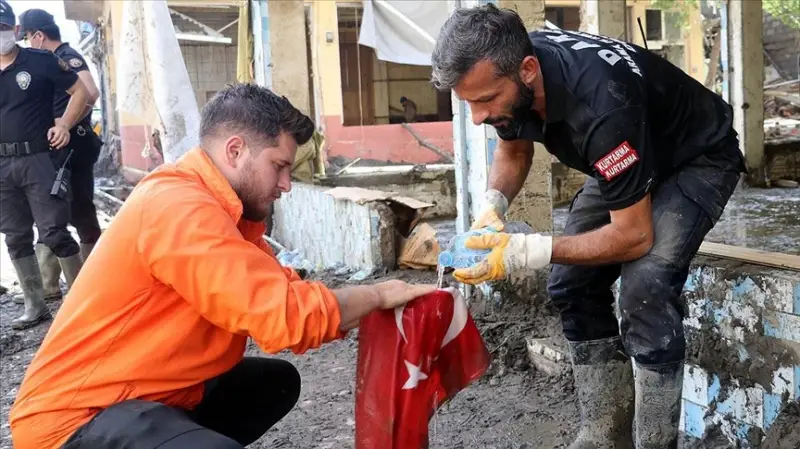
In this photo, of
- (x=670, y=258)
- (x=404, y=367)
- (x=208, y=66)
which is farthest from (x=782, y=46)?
(x=404, y=367)

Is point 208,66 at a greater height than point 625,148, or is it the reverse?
point 208,66

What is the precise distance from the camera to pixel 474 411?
3518 mm

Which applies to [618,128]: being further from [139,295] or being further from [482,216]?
[139,295]

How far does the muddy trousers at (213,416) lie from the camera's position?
1.78 m

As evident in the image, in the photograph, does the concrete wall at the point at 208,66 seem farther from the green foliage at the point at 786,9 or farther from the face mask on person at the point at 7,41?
the green foliage at the point at 786,9

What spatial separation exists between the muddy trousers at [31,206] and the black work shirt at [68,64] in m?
0.38

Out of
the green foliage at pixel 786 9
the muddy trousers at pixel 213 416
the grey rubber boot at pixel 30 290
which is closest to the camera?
the muddy trousers at pixel 213 416

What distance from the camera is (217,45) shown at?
671 inches

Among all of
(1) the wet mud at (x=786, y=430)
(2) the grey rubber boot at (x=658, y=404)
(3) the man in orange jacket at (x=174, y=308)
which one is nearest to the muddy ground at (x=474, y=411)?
(2) the grey rubber boot at (x=658, y=404)

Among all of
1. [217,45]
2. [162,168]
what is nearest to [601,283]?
[162,168]

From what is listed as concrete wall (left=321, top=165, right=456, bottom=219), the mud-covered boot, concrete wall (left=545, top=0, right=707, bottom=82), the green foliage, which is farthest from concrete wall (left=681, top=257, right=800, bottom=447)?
the green foliage

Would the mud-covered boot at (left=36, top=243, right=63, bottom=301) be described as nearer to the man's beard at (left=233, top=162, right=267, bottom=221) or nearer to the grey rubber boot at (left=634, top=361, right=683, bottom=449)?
the man's beard at (left=233, top=162, right=267, bottom=221)

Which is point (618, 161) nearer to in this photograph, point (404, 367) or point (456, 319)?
point (456, 319)

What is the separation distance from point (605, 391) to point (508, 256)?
75 cm
